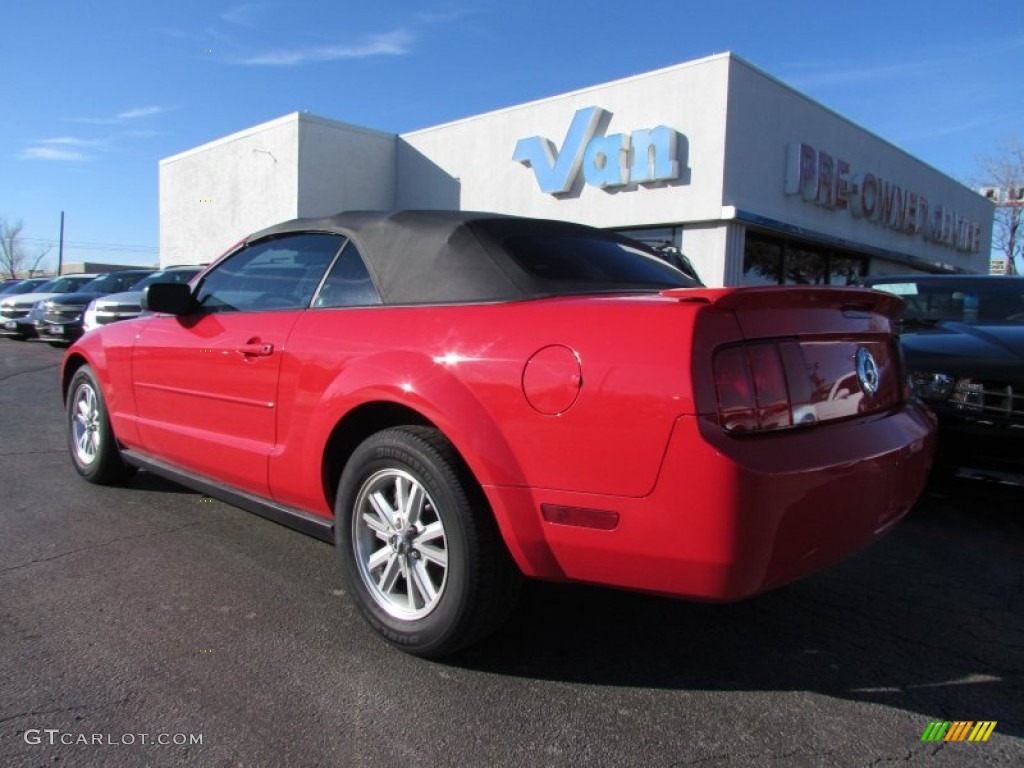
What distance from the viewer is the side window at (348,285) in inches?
120

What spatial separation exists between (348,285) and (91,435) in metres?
2.72

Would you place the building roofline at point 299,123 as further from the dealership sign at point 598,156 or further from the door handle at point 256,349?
the door handle at point 256,349

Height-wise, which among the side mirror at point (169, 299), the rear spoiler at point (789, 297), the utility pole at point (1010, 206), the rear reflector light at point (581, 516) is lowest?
the rear reflector light at point (581, 516)

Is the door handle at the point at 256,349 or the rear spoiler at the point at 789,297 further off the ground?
the rear spoiler at the point at 789,297

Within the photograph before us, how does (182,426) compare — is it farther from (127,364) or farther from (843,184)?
(843,184)

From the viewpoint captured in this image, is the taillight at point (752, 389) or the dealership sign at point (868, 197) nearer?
the taillight at point (752, 389)

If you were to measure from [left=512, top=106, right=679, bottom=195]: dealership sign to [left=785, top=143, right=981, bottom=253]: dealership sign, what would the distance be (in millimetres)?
3228

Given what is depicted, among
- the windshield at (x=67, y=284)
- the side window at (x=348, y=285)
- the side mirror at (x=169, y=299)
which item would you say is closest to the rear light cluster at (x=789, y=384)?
the side window at (x=348, y=285)

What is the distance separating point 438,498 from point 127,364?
2.71m

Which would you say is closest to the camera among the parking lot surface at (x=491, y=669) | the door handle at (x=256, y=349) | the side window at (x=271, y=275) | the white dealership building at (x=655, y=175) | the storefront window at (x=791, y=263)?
the parking lot surface at (x=491, y=669)

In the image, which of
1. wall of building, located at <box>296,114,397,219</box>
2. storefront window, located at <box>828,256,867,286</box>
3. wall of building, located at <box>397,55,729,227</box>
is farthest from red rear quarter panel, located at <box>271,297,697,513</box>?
storefront window, located at <box>828,256,867,286</box>

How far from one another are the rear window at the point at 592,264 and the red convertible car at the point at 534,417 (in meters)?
0.02

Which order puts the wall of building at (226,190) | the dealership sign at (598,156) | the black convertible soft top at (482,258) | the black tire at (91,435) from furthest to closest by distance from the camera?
the wall of building at (226,190)
the dealership sign at (598,156)
the black tire at (91,435)
the black convertible soft top at (482,258)

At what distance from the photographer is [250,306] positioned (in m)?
3.59
